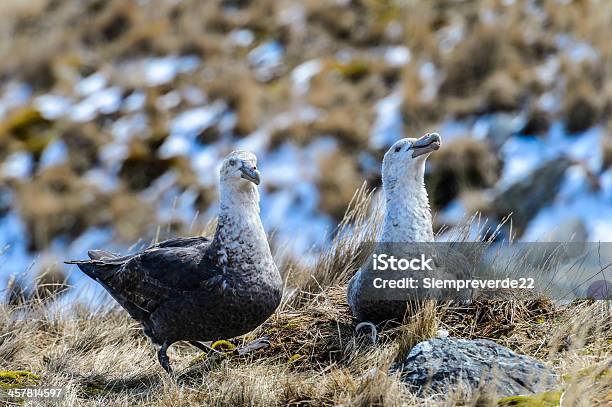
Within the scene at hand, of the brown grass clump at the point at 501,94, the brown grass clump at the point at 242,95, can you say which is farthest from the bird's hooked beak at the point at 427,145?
the brown grass clump at the point at 242,95

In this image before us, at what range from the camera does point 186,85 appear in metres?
15.7

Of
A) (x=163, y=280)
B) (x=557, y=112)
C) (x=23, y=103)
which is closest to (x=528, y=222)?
(x=557, y=112)

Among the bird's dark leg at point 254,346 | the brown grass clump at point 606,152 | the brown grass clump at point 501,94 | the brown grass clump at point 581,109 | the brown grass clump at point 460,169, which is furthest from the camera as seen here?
the brown grass clump at point 501,94

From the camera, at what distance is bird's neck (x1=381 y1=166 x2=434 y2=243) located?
15.3 ft

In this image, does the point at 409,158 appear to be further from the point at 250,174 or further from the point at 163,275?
the point at 163,275

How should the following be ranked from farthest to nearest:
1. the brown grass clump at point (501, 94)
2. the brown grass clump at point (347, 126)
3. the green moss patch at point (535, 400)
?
the brown grass clump at point (501, 94), the brown grass clump at point (347, 126), the green moss patch at point (535, 400)

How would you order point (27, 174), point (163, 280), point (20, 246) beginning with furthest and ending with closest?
1. point (27, 174)
2. point (20, 246)
3. point (163, 280)

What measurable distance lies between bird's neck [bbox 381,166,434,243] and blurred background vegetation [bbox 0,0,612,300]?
5.59 meters

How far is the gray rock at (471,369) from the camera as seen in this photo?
3.70 meters

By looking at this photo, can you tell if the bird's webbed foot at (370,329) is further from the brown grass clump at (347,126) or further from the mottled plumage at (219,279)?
the brown grass clump at (347,126)

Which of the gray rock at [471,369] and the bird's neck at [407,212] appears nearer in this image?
the gray rock at [471,369]

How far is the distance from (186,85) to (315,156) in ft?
12.7

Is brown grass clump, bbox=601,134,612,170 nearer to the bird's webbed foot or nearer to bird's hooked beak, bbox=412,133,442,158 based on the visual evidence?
bird's hooked beak, bbox=412,133,442,158

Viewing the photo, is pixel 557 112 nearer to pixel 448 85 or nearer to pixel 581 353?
pixel 448 85
